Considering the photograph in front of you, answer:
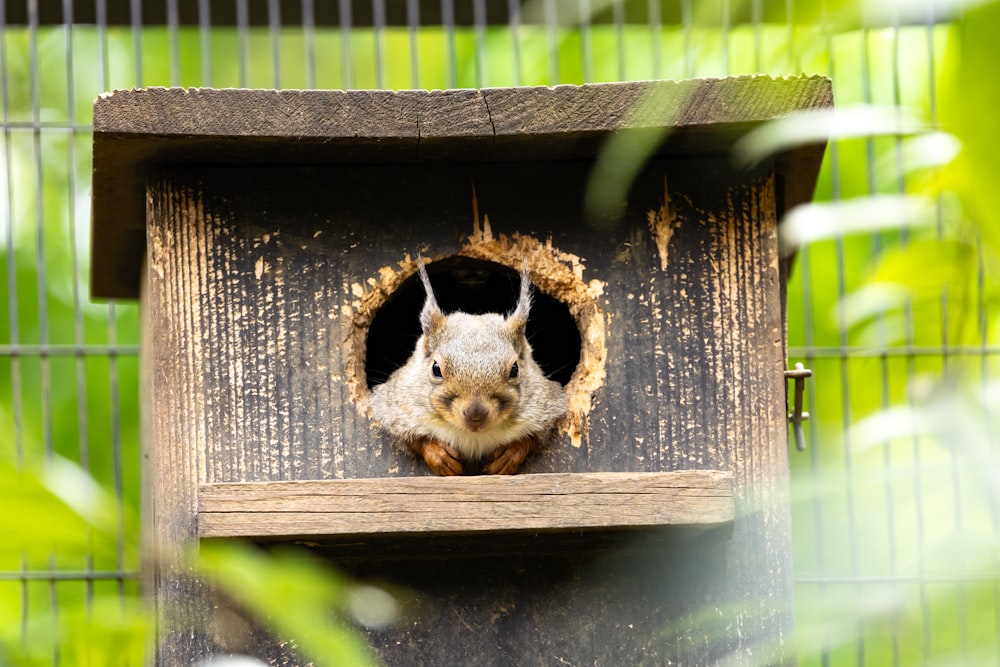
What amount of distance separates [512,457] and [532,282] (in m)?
0.36

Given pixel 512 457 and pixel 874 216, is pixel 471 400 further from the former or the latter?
pixel 874 216

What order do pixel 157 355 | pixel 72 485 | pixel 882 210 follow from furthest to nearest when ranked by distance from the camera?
pixel 157 355
pixel 882 210
pixel 72 485

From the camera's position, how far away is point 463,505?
2043 mm

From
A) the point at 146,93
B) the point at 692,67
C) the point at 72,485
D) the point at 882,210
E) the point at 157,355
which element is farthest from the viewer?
the point at 157,355

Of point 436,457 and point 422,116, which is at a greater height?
point 422,116

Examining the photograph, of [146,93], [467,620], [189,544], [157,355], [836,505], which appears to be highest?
[146,93]

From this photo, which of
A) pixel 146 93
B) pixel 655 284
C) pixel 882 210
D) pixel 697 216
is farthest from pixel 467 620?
pixel 882 210

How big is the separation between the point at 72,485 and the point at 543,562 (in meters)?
1.84

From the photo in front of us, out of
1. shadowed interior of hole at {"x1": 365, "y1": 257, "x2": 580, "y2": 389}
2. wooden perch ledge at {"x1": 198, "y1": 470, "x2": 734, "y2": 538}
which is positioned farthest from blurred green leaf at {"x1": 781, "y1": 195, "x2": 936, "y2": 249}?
shadowed interior of hole at {"x1": 365, "y1": 257, "x2": 580, "y2": 389}

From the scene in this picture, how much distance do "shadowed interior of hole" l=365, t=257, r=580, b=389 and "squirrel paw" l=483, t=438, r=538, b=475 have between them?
69 centimetres

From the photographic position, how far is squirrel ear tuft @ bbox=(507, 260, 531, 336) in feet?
7.97

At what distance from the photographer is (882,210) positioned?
623 millimetres

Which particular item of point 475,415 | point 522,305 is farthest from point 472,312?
point 475,415

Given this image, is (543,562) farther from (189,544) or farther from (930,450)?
(930,450)
